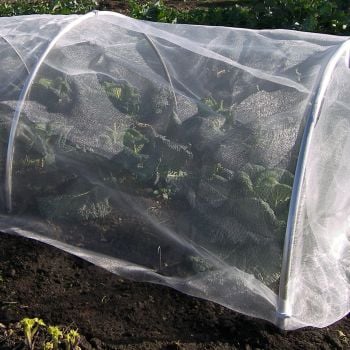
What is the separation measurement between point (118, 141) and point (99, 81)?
49 cm

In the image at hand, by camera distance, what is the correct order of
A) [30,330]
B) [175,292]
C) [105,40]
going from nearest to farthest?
[30,330]
[175,292]
[105,40]

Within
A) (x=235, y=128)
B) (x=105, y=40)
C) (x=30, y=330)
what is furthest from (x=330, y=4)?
(x=30, y=330)

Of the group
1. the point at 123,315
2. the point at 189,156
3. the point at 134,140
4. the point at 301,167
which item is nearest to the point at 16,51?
the point at 134,140

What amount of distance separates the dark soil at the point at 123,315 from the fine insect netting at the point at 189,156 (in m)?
0.14

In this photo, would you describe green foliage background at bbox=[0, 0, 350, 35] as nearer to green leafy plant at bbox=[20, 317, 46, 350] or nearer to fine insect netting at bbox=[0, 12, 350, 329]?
fine insect netting at bbox=[0, 12, 350, 329]

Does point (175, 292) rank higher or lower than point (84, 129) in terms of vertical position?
lower

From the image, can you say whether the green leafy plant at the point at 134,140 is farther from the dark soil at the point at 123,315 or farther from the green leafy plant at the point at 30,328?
the green leafy plant at the point at 30,328

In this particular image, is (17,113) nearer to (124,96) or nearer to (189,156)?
(124,96)

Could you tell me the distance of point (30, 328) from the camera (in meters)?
3.59

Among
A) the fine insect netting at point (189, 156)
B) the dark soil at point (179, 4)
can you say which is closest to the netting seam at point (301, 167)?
the fine insect netting at point (189, 156)

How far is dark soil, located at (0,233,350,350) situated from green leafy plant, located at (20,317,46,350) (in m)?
0.10

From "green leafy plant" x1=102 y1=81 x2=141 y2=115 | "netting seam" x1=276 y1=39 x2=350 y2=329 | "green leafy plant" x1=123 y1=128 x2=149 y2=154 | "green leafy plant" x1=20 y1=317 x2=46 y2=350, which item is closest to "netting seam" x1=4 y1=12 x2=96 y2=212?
"green leafy plant" x1=102 y1=81 x2=141 y2=115

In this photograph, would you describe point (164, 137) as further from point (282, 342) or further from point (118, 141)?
point (282, 342)

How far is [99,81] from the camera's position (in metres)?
4.36
